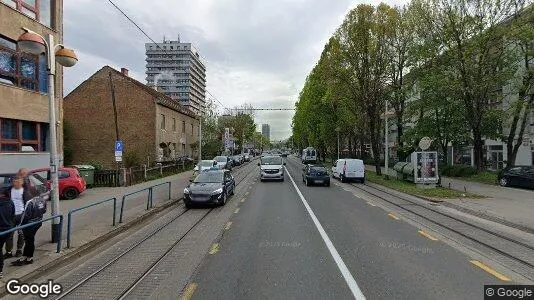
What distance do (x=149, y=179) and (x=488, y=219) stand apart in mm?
21670

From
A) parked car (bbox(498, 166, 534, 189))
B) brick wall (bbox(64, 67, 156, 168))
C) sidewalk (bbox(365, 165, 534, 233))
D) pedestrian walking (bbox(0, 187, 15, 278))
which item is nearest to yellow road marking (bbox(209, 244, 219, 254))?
pedestrian walking (bbox(0, 187, 15, 278))

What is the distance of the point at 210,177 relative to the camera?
18.6 m

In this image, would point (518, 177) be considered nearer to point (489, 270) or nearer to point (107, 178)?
point (489, 270)

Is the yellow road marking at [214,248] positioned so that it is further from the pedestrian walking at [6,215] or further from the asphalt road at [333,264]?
the pedestrian walking at [6,215]

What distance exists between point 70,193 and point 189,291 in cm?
1504

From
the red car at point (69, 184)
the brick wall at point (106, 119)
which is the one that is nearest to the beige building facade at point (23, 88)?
the red car at point (69, 184)

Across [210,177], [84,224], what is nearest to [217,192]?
[210,177]

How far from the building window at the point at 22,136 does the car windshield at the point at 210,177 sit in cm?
936

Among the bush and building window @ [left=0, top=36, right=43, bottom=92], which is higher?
building window @ [left=0, top=36, right=43, bottom=92]

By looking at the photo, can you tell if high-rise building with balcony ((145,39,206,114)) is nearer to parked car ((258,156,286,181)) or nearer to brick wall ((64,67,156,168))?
brick wall ((64,67,156,168))

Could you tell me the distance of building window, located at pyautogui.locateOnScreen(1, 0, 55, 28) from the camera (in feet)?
66.4

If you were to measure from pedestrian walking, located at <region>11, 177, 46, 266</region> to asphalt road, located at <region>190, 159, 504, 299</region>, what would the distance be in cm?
320

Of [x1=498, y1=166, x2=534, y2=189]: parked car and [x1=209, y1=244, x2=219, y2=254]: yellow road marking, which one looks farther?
[x1=498, y1=166, x2=534, y2=189]: parked car

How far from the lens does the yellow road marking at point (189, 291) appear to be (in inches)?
241
